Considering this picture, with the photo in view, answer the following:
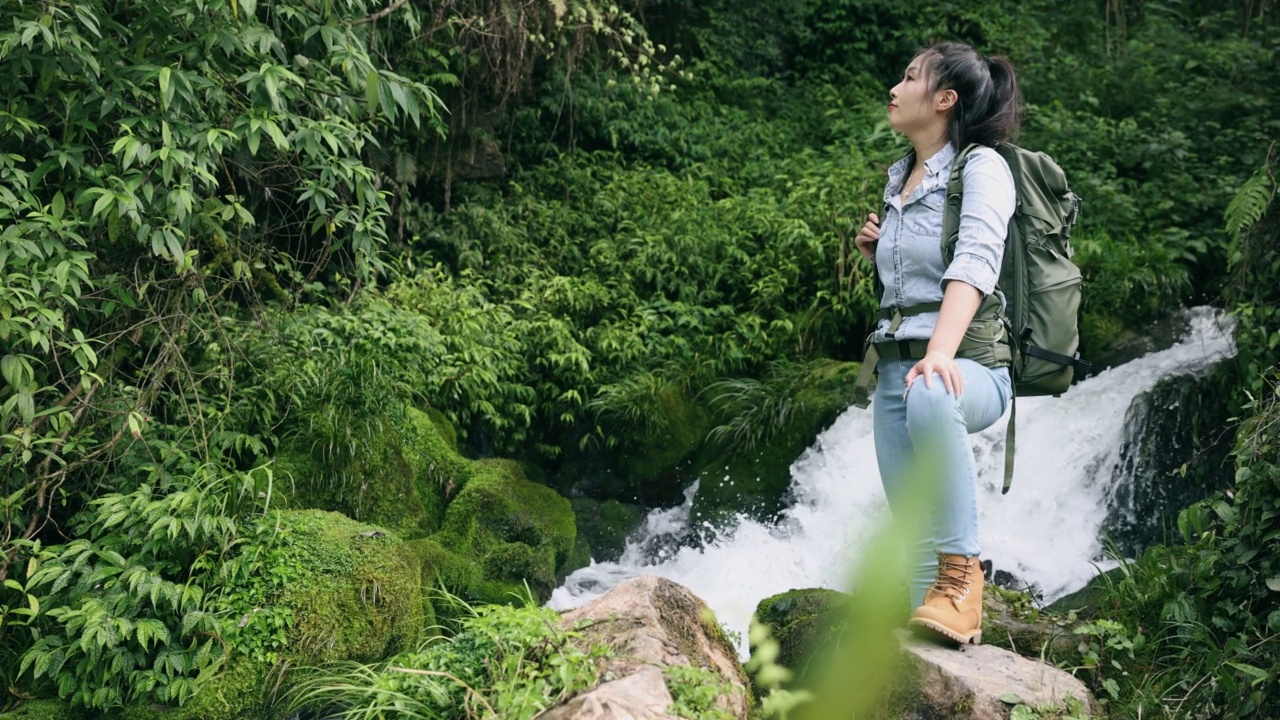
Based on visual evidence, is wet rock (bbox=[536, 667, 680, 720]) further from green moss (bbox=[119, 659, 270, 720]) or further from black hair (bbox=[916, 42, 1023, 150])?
green moss (bbox=[119, 659, 270, 720])

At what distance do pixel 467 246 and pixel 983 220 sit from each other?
662 cm

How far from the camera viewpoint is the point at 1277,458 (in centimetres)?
342

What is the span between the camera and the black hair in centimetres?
310

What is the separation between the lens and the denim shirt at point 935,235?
113 inches

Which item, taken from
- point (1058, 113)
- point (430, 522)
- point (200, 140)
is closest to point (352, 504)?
point (430, 522)

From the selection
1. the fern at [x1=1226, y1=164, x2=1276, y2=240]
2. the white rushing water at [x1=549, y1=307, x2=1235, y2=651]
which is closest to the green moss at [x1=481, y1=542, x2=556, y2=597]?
the white rushing water at [x1=549, y1=307, x2=1235, y2=651]

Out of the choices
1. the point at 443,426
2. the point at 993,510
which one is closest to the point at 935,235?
the point at 993,510

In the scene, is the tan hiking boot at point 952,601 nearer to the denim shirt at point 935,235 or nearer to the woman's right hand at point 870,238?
the denim shirt at point 935,235

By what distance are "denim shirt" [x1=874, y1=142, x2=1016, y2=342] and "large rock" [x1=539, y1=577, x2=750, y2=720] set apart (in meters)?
1.05

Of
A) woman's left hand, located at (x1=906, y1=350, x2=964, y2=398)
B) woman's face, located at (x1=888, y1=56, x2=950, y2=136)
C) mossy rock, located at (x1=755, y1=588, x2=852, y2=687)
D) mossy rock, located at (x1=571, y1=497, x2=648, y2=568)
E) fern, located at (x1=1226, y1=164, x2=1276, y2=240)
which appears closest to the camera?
woman's left hand, located at (x1=906, y1=350, x2=964, y2=398)

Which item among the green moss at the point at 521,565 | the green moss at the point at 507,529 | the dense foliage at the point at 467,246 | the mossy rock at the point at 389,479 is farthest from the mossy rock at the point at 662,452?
the green moss at the point at 521,565

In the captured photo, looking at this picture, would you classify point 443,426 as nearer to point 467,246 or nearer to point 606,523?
point 606,523

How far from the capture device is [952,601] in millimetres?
3109

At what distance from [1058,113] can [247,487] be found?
27.5 feet
